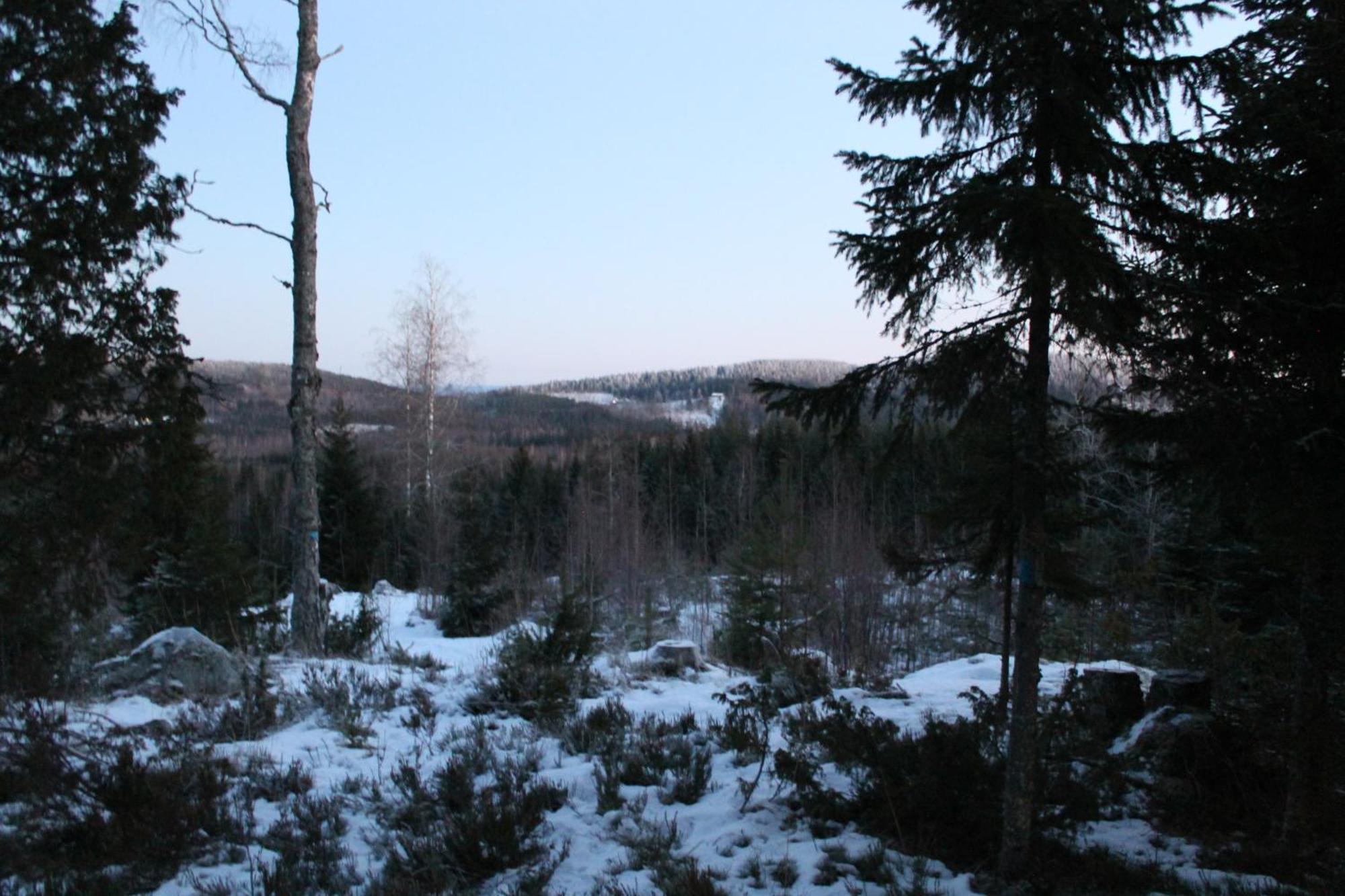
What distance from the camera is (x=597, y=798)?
4902mm

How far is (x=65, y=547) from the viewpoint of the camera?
23.1ft

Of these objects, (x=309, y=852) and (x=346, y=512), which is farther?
(x=346, y=512)

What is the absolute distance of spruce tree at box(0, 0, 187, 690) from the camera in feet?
22.0

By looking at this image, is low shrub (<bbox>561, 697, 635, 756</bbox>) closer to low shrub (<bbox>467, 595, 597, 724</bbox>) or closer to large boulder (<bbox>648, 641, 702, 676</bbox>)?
low shrub (<bbox>467, 595, 597, 724</bbox>)

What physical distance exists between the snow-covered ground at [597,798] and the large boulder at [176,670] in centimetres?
29

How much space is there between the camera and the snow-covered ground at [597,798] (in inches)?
154

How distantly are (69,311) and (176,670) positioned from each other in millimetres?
3407

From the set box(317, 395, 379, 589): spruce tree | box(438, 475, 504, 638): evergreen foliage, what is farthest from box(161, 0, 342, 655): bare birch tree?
box(317, 395, 379, 589): spruce tree

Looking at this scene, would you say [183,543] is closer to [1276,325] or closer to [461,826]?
[461,826]

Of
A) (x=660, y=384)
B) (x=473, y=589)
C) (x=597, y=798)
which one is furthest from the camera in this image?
(x=660, y=384)

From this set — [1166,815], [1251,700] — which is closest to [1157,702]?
[1251,700]

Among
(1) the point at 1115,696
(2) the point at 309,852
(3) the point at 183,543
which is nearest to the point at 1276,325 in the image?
(1) the point at 1115,696

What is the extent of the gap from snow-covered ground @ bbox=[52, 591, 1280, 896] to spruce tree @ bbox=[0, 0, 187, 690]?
1686 millimetres

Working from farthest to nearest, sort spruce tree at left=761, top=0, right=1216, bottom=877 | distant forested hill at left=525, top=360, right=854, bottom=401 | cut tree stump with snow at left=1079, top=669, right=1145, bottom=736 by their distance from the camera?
distant forested hill at left=525, top=360, right=854, bottom=401
cut tree stump with snow at left=1079, top=669, right=1145, bottom=736
spruce tree at left=761, top=0, right=1216, bottom=877
